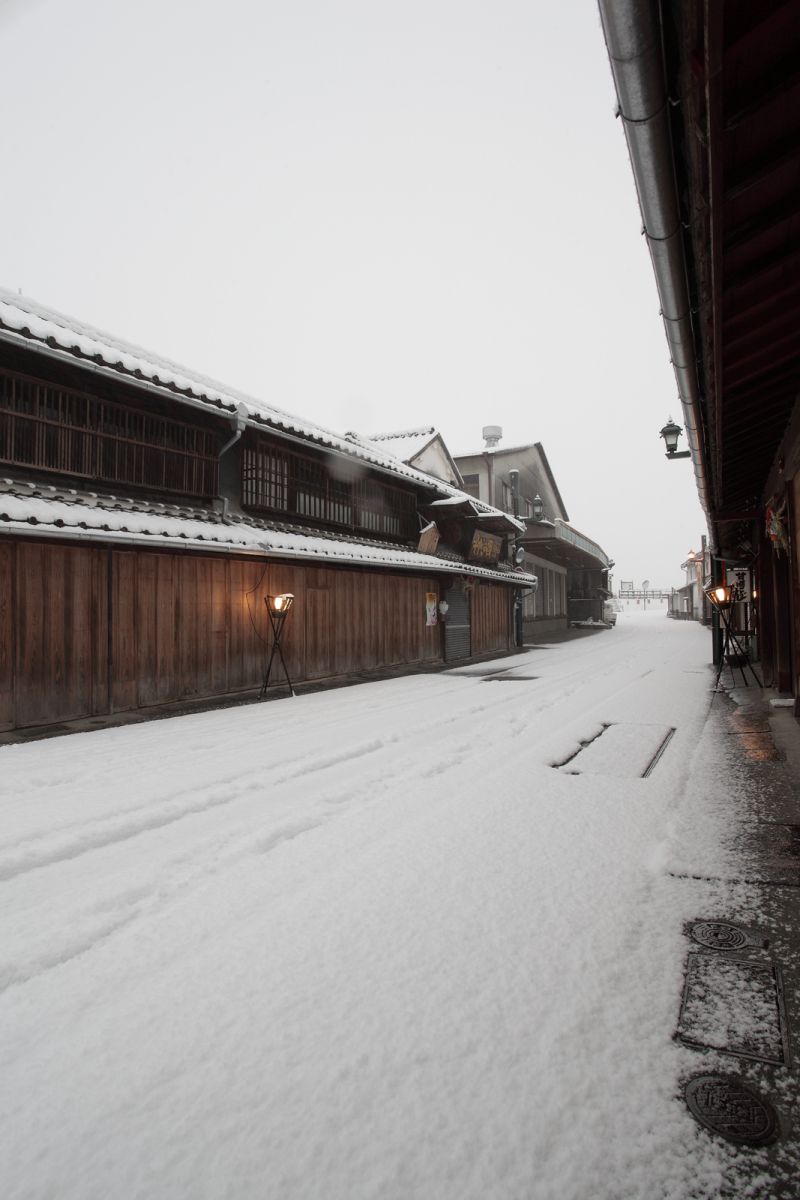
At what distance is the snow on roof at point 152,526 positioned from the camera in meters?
7.15

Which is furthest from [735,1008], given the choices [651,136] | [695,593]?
[695,593]

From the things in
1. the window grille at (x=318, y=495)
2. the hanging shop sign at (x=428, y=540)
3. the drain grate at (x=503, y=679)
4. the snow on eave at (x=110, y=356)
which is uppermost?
the snow on eave at (x=110, y=356)

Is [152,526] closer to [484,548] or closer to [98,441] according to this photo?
[98,441]

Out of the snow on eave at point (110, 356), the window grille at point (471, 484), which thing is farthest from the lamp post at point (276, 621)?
the window grille at point (471, 484)

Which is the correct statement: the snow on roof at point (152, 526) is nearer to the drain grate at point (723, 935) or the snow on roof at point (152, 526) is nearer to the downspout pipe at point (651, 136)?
the downspout pipe at point (651, 136)

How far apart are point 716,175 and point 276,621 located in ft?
32.9

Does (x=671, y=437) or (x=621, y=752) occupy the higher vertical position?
(x=671, y=437)

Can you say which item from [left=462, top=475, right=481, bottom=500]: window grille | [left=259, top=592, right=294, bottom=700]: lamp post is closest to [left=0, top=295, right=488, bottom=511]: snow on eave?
[left=259, top=592, right=294, bottom=700]: lamp post

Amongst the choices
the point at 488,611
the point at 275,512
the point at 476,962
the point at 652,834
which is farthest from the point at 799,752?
the point at 488,611

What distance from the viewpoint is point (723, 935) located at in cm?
264

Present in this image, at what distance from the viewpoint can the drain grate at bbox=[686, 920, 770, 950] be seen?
8.38 ft

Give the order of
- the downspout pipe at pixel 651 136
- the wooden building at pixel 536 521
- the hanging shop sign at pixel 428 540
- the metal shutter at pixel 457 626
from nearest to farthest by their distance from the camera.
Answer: the downspout pipe at pixel 651 136 < the hanging shop sign at pixel 428 540 < the metal shutter at pixel 457 626 < the wooden building at pixel 536 521

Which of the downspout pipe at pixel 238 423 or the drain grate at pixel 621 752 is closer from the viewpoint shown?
the drain grate at pixel 621 752

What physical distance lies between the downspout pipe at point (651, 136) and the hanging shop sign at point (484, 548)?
15601mm
